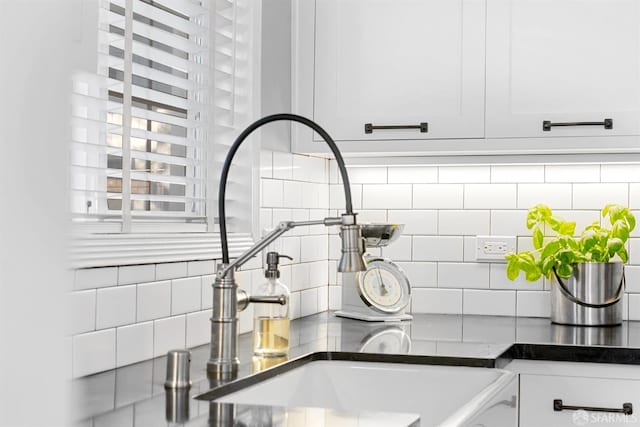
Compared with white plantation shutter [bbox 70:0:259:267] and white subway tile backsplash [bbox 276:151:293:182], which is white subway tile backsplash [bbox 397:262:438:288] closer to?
white subway tile backsplash [bbox 276:151:293:182]

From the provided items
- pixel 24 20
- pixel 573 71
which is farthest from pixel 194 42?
pixel 24 20

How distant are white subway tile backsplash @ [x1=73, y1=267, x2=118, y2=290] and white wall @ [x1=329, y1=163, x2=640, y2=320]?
1323 millimetres

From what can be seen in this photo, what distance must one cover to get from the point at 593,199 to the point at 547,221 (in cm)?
20

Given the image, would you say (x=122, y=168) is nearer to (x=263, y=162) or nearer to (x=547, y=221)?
(x=263, y=162)

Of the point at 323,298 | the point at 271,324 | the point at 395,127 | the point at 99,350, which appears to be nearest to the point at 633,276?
the point at 395,127

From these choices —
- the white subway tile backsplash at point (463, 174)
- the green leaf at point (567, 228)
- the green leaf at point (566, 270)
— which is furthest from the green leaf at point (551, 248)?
the white subway tile backsplash at point (463, 174)

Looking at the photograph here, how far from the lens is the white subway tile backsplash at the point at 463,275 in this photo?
2.79 m

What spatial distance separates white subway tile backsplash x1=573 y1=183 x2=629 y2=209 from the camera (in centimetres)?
264

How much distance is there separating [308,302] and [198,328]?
746 millimetres

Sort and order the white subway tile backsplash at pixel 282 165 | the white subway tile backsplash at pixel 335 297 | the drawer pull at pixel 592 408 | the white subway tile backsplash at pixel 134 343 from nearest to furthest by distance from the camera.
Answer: the white subway tile backsplash at pixel 134 343 < the drawer pull at pixel 592 408 < the white subway tile backsplash at pixel 282 165 < the white subway tile backsplash at pixel 335 297

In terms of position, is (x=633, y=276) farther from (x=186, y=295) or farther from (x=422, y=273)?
(x=186, y=295)

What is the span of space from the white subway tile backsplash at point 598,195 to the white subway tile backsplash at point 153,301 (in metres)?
1.43

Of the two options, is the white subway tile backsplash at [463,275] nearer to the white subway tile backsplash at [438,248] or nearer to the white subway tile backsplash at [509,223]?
the white subway tile backsplash at [438,248]

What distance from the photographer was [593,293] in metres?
2.42
